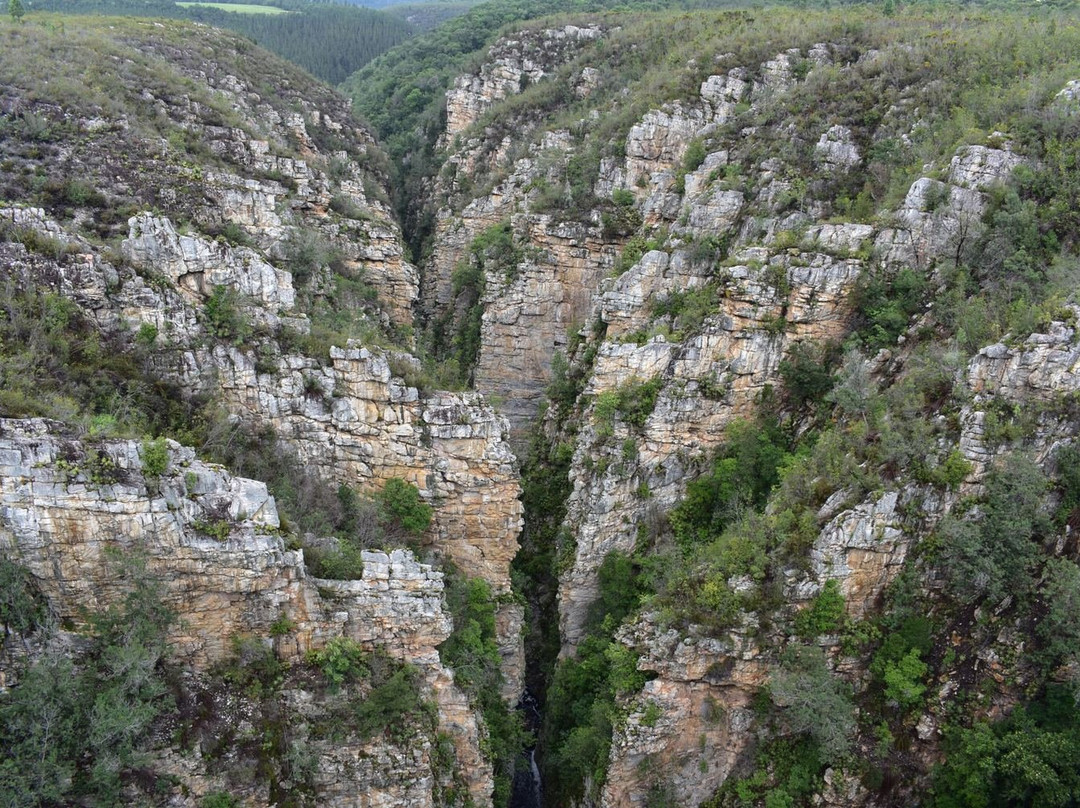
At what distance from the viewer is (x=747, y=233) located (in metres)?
38.2

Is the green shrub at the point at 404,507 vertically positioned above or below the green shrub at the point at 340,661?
above

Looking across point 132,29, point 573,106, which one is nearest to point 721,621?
point 573,106

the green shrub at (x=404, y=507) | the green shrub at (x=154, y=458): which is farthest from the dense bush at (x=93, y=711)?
the green shrub at (x=404, y=507)

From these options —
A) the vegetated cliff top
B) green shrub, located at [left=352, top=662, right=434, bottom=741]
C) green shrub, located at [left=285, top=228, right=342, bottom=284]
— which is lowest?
green shrub, located at [left=352, top=662, right=434, bottom=741]

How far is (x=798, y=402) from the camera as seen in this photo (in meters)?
34.7

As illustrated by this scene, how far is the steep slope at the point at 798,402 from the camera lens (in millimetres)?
24750

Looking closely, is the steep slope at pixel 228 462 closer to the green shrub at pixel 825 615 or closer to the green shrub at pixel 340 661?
the green shrub at pixel 340 661

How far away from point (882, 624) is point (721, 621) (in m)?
5.60

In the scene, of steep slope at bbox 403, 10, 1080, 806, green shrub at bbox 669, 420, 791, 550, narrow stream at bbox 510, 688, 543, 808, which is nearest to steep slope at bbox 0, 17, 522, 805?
narrow stream at bbox 510, 688, 543, 808

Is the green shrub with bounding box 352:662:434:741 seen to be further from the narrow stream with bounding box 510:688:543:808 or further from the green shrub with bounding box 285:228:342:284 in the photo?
the green shrub with bounding box 285:228:342:284

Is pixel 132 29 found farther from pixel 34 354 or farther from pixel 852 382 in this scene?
pixel 852 382

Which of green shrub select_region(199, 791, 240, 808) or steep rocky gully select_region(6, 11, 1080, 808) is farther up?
steep rocky gully select_region(6, 11, 1080, 808)

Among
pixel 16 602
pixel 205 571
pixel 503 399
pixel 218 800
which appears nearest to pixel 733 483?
pixel 503 399

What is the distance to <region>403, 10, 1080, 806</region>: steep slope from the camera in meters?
24.8
